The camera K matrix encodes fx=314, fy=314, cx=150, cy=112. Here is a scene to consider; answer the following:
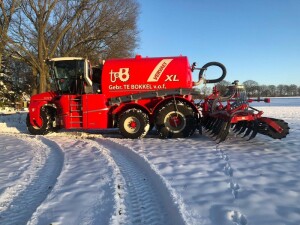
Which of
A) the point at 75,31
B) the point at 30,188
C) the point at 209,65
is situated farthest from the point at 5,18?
the point at 30,188

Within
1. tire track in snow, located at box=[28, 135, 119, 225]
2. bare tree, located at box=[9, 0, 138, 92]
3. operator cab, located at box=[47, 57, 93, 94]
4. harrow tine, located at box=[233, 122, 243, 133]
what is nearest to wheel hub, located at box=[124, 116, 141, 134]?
operator cab, located at box=[47, 57, 93, 94]

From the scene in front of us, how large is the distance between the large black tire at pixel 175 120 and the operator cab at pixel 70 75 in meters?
2.58

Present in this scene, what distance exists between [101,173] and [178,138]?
179 inches

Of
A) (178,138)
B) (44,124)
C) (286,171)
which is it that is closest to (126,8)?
(44,124)

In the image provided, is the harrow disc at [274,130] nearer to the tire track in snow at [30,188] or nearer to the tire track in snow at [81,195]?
the tire track in snow at [81,195]

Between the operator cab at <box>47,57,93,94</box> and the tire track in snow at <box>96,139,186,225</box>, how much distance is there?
4934 mm

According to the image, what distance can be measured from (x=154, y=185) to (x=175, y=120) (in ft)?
17.0

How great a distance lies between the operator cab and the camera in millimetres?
10602

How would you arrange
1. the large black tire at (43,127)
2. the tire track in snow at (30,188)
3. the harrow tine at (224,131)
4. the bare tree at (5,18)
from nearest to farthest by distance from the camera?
the tire track in snow at (30,188), the harrow tine at (224,131), the large black tire at (43,127), the bare tree at (5,18)

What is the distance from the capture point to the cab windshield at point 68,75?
10797 mm

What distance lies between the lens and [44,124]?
11242mm

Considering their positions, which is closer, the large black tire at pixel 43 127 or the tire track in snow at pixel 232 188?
the tire track in snow at pixel 232 188

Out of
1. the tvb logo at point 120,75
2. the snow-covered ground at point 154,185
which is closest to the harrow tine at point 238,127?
the snow-covered ground at point 154,185

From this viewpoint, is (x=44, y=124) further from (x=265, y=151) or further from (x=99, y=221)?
(x=99, y=221)
